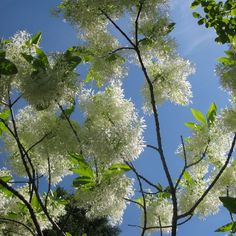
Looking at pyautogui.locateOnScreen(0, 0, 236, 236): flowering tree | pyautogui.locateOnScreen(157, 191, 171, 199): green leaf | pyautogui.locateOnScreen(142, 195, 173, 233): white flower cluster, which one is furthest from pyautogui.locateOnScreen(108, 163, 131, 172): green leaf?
pyautogui.locateOnScreen(142, 195, 173, 233): white flower cluster

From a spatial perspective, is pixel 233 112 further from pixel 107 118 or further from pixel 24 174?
pixel 24 174

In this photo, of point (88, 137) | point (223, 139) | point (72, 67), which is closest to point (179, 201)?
point (223, 139)

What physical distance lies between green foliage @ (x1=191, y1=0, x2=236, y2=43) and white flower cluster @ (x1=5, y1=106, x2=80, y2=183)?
144 cm

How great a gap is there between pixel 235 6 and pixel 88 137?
165 centimetres

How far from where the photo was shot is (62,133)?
3.84 m

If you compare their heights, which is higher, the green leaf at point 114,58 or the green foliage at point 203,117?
the green leaf at point 114,58

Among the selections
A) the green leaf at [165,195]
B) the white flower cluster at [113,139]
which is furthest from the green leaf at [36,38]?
the green leaf at [165,195]

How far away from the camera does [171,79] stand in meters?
4.28

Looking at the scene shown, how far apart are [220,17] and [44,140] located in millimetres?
1820

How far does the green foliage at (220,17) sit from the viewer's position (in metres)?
3.66

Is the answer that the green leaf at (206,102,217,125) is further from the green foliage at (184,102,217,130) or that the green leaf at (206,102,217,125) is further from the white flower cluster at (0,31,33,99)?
the white flower cluster at (0,31,33,99)

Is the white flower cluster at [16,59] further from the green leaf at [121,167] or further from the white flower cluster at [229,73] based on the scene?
the white flower cluster at [229,73]

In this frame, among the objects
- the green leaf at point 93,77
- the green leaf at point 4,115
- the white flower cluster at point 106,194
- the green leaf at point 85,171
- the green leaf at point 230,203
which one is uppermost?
the green leaf at point 93,77

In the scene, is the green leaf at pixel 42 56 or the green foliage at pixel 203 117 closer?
the green leaf at pixel 42 56
